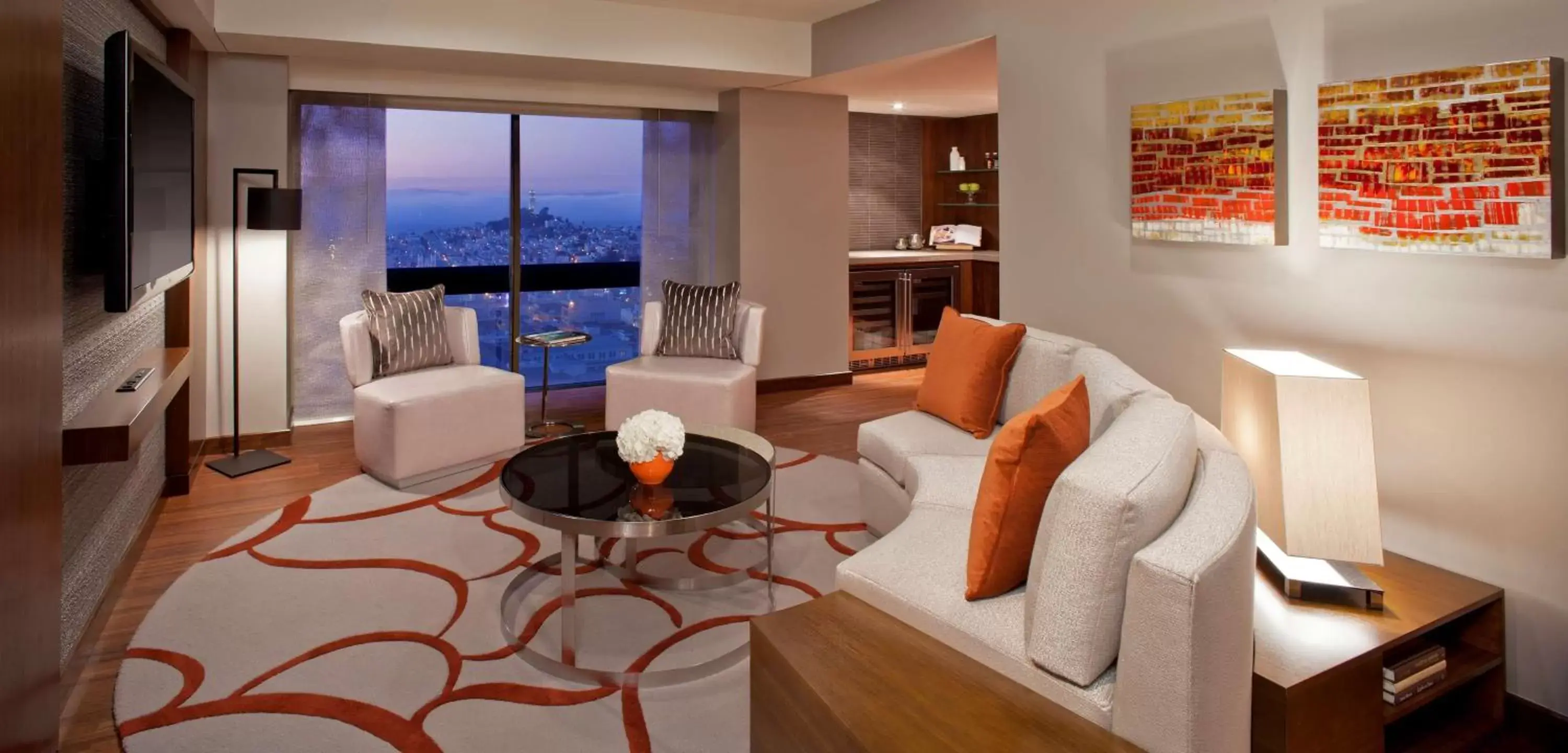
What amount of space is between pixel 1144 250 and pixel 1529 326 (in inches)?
58.1

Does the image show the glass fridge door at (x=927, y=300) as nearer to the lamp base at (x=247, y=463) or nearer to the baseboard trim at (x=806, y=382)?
the baseboard trim at (x=806, y=382)

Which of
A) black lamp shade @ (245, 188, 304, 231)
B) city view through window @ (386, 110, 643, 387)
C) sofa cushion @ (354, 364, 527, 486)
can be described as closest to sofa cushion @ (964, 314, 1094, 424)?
sofa cushion @ (354, 364, 527, 486)

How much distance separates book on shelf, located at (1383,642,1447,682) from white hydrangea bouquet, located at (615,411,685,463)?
80.0 inches

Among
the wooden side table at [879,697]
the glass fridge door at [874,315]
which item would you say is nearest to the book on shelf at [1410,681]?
the wooden side table at [879,697]

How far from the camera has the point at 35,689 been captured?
1853mm

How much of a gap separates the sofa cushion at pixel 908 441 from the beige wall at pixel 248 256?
11.8 ft

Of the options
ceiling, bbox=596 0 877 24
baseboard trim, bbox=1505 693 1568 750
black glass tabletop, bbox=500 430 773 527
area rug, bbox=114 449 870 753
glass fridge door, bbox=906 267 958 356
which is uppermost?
ceiling, bbox=596 0 877 24

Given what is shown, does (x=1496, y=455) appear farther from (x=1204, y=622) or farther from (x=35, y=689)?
(x=35, y=689)

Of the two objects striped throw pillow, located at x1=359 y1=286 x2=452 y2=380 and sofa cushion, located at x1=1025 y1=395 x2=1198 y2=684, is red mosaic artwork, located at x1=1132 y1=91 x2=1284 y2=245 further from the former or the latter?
striped throw pillow, located at x1=359 y1=286 x2=452 y2=380

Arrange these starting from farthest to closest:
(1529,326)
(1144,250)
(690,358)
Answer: (690,358), (1144,250), (1529,326)

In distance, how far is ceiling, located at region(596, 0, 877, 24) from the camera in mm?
5590

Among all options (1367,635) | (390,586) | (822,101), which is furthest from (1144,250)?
(822,101)

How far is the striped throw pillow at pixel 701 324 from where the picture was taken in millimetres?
5711

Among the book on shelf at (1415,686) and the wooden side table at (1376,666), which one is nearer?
the wooden side table at (1376,666)
